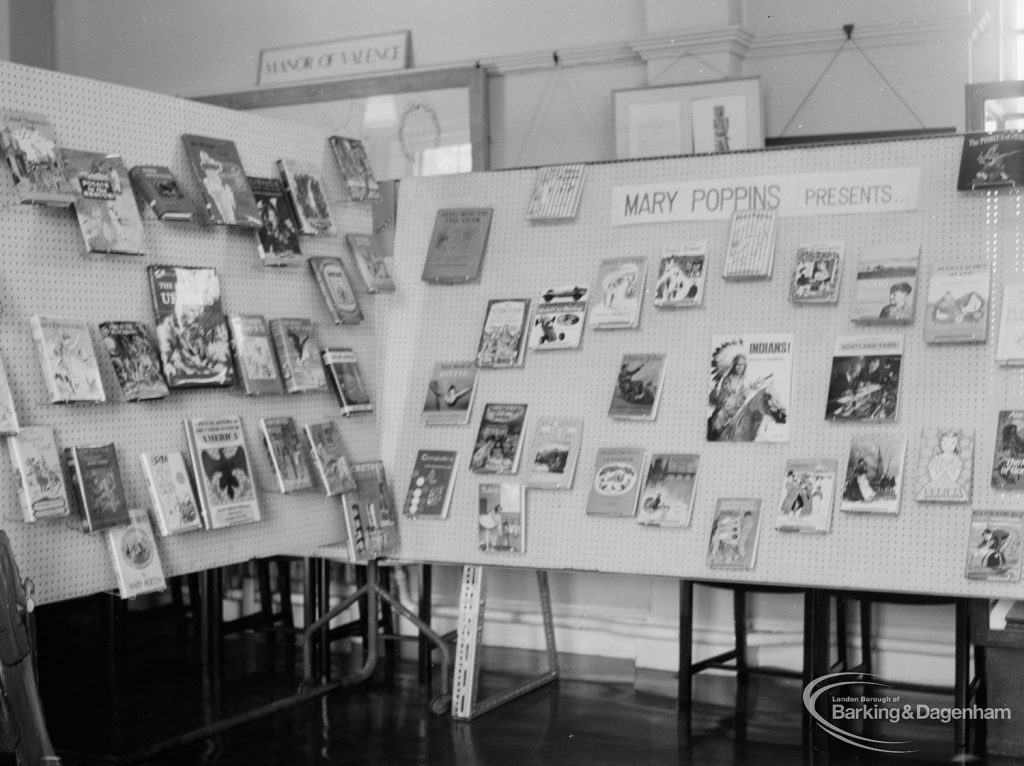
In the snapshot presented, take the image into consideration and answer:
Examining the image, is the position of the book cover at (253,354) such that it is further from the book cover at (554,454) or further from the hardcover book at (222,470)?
the book cover at (554,454)

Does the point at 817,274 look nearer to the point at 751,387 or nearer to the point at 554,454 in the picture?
the point at 751,387

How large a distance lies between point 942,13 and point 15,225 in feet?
11.1

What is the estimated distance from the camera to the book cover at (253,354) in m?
3.18

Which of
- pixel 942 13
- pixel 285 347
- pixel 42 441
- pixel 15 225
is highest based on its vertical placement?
pixel 942 13

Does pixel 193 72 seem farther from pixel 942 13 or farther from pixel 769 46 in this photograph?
pixel 942 13

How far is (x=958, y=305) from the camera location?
3008mm

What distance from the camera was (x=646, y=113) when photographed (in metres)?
4.83

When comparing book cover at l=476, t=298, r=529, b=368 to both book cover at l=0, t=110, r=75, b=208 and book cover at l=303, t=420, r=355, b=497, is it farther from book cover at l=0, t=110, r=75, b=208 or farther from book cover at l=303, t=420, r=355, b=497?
book cover at l=0, t=110, r=75, b=208

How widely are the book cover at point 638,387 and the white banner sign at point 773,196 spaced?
399mm

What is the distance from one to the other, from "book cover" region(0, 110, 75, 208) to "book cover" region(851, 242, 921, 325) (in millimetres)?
1898

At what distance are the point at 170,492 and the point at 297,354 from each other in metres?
0.60

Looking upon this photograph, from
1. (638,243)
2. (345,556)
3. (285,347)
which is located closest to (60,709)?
(345,556)

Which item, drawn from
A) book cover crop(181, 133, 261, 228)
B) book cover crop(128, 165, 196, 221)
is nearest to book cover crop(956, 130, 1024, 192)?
book cover crop(181, 133, 261, 228)

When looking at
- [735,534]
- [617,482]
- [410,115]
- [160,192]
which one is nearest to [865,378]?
[735,534]
